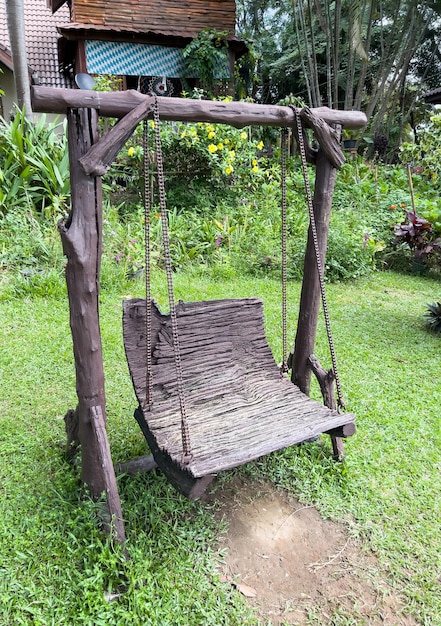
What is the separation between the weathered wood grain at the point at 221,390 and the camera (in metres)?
2.29

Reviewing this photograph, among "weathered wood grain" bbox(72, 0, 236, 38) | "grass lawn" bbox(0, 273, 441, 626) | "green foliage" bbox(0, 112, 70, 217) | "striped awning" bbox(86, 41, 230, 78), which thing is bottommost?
"grass lawn" bbox(0, 273, 441, 626)

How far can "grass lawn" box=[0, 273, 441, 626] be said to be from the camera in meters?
2.03

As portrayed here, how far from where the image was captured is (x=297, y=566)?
230 cm

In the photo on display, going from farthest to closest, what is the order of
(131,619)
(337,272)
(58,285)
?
(337,272), (58,285), (131,619)

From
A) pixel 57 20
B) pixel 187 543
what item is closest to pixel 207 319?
pixel 187 543

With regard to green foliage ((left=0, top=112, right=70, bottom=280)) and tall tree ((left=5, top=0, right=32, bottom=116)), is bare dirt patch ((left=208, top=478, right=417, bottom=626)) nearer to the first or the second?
green foliage ((left=0, top=112, right=70, bottom=280))

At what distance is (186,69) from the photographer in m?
12.2

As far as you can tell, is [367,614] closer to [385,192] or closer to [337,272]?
[337,272]

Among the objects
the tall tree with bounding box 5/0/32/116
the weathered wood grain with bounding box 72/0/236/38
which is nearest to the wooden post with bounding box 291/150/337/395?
the tall tree with bounding box 5/0/32/116

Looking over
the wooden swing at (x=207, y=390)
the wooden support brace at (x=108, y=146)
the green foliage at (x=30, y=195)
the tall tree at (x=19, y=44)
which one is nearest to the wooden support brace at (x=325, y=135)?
the wooden swing at (x=207, y=390)

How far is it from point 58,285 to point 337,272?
141 inches

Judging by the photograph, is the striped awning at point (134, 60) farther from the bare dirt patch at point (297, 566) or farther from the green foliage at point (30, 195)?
the bare dirt patch at point (297, 566)

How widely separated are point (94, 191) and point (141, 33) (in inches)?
442

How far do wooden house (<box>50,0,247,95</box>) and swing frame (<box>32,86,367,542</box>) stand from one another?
1008cm
